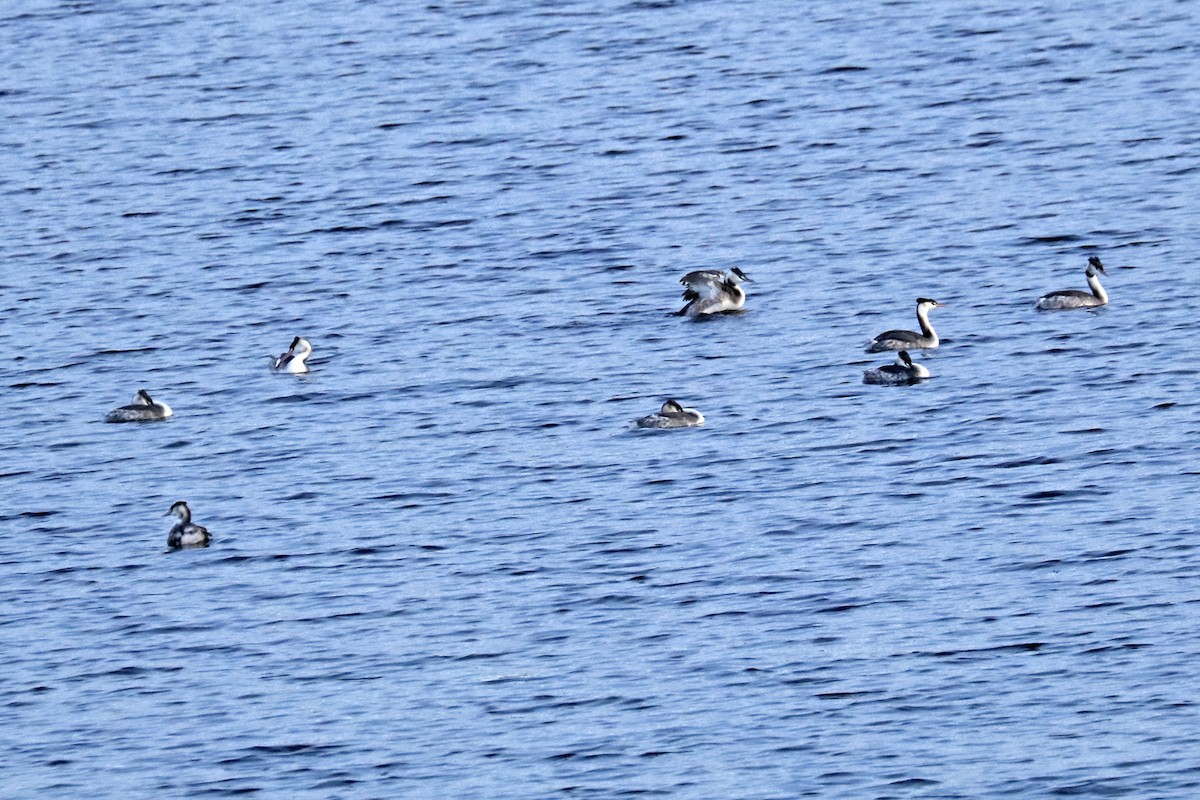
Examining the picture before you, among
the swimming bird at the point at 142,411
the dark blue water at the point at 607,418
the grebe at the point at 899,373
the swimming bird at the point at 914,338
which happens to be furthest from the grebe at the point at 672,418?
the swimming bird at the point at 142,411

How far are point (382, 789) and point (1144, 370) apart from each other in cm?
1337

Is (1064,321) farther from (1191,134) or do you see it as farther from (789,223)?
(1191,134)

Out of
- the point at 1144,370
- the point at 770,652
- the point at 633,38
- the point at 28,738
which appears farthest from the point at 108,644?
the point at 633,38

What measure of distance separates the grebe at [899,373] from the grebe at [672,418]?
2468 mm

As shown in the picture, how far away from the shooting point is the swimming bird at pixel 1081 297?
102ft

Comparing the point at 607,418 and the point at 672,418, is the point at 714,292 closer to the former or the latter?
the point at 607,418

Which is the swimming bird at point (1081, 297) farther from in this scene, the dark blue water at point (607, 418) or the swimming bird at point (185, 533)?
the swimming bird at point (185, 533)

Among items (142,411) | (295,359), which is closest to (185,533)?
(142,411)

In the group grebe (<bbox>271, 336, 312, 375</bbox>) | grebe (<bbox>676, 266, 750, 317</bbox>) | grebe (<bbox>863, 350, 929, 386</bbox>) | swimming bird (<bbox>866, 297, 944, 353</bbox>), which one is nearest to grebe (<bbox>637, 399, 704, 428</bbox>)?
grebe (<bbox>863, 350, 929, 386</bbox>)

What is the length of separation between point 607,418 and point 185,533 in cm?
596

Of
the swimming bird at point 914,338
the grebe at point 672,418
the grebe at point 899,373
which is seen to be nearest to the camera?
the grebe at point 672,418

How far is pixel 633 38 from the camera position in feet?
172

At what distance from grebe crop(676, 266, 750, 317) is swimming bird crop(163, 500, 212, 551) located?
9.82 metres

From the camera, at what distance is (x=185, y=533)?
78.8 feet
